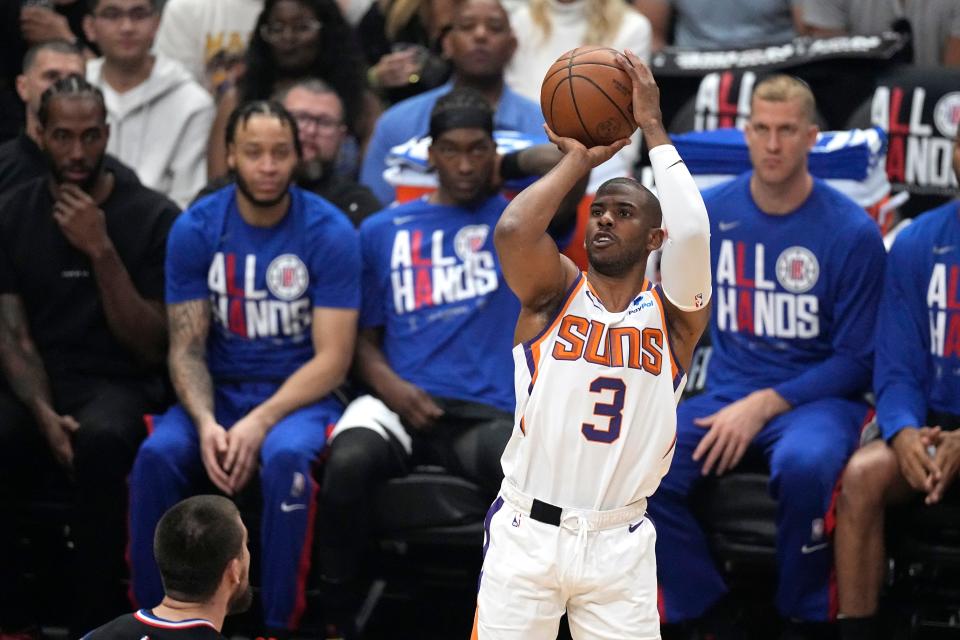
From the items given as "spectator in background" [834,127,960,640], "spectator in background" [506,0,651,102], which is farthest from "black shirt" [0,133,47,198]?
"spectator in background" [834,127,960,640]

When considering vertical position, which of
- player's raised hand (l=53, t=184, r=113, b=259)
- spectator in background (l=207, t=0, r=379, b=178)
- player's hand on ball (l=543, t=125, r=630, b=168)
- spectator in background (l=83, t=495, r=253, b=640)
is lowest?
spectator in background (l=83, t=495, r=253, b=640)

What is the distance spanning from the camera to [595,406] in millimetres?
4602

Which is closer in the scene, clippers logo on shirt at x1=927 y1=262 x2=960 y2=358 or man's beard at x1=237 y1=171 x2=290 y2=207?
clippers logo on shirt at x1=927 y1=262 x2=960 y2=358

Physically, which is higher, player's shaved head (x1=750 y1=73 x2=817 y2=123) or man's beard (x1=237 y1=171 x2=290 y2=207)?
player's shaved head (x1=750 y1=73 x2=817 y2=123)

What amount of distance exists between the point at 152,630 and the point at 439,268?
2675 mm

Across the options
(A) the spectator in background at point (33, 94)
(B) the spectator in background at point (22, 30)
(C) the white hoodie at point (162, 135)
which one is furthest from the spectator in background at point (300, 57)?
(B) the spectator in background at point (22, 30)

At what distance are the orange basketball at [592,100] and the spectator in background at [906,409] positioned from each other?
181 centimetres

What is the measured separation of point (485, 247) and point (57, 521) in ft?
7.00

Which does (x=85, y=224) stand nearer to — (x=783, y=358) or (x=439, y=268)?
(x=439, y=268)

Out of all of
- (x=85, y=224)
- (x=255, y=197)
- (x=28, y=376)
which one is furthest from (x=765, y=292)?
(x=28, y=376)

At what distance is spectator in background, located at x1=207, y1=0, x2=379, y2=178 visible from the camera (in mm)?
7594

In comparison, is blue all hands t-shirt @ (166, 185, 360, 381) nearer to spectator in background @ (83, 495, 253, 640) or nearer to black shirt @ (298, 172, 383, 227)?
black shirt @ (298, 172, 383, 227)

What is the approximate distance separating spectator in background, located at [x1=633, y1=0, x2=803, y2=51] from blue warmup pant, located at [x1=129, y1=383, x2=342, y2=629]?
313 centimetres

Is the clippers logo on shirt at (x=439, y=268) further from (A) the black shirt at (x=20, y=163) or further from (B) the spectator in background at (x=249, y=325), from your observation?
(A) the black shirt at (x=20, y=163)
